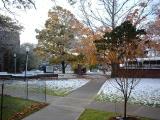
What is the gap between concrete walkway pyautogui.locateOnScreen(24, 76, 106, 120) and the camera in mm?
13984

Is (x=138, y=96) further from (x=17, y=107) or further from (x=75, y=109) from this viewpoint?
(x=17, y=107)

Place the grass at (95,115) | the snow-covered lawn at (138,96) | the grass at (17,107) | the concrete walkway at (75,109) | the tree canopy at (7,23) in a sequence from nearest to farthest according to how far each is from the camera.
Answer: the grass at (95,115) < the concrete walkway at (75,109) < the grass at (17,107) < the snow-covered lawn at (138,96) < the tree canopy at (7,23)

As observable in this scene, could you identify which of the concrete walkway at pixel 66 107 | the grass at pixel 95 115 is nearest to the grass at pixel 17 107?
the concrete walkway at pixel 66 107

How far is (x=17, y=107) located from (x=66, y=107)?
223cm

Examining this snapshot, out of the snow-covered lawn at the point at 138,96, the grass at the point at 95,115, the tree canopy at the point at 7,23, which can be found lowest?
the grass at the point at 95,115

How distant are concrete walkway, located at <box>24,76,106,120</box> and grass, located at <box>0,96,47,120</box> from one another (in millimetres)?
450

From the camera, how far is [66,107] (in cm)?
1594

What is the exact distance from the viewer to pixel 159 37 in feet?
114

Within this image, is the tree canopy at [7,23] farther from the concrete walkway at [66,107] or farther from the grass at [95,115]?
the grass at [95,115]

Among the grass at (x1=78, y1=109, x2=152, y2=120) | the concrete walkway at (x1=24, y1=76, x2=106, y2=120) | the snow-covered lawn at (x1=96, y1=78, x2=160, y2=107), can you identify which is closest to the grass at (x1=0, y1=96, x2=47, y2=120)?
the concrete walkway at (x1=24, y1=76, x2=106, y2=120)

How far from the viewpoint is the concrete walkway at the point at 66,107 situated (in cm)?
1398

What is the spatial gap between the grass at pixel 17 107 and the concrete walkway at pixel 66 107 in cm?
45

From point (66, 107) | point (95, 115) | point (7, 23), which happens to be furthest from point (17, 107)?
point (7, 23)

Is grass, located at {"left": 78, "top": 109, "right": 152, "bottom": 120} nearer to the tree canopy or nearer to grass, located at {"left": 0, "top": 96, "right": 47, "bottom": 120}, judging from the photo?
grass, located at {"left": 0, "top": 96, "right": 47, "bottom": 120}
